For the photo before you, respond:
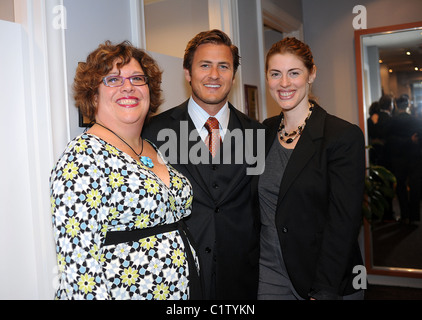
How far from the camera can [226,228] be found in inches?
79.7

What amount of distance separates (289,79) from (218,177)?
56 centimetres

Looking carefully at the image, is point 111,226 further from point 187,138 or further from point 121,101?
point 187,138

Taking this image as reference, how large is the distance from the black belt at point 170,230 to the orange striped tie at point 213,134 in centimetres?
55

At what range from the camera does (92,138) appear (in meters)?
1.45

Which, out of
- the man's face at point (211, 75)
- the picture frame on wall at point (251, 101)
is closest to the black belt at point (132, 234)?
the man's face at point (211, 75)

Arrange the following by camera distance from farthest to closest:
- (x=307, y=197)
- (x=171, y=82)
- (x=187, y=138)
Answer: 1. (x=171, y=82)
2. (x=187, y=138)
3. (x=307, y=197)

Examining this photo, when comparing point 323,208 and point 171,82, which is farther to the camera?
point 171,82

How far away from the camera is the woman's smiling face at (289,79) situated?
200 cm

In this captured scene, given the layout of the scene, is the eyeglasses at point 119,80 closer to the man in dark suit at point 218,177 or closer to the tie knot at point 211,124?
the man in dark suit at point 218,177

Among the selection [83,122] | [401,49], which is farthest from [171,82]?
[401,49]

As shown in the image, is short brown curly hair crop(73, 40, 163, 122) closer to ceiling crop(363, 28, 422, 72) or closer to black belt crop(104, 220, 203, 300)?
black belt crop(104, 220, 203, 300)

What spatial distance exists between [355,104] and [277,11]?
1.33m

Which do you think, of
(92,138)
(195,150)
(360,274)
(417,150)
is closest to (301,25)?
(417,150)

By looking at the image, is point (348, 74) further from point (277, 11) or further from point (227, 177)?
point (227, 177)
